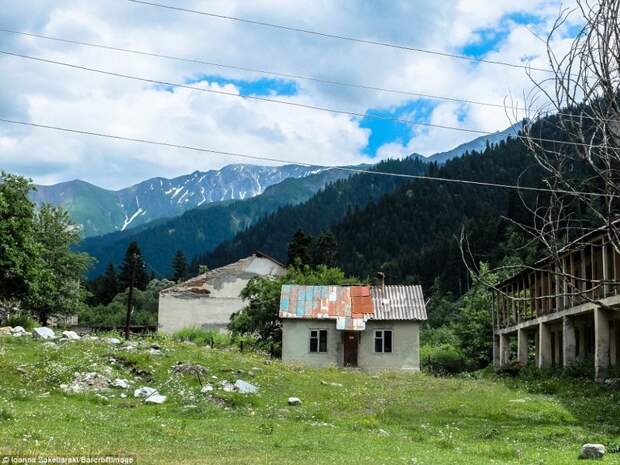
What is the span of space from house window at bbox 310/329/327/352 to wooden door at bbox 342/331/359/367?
4.36 feet

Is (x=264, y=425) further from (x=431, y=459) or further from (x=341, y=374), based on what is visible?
(x=341, y=374)

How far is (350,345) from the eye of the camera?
4688cm

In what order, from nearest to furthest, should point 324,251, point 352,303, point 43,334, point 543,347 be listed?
point 43,334, point 543,347, point 352,303, point 324,251

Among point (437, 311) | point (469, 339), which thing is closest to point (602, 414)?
point (469, 339)

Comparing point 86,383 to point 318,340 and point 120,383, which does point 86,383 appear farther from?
point 318,340

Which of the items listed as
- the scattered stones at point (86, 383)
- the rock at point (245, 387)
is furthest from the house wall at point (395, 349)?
the scattered stones at point (86, 383)

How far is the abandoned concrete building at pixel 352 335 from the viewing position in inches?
1825

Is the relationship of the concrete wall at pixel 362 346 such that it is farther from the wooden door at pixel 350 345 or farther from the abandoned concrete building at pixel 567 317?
the abandoned concrete building at pixel 567 317

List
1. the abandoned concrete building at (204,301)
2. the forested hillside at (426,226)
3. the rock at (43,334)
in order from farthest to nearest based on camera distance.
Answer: the forested hillside at (426,226) < the abandoned concrete building at (204,301) < the rock at (43,334)

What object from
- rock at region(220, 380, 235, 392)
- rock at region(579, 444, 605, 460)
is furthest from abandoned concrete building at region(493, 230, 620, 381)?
rock at region(579, 444, 605, 460)

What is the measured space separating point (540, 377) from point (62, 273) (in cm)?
4528

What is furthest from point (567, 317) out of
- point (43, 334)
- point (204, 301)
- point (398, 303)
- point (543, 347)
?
point (204, 301)

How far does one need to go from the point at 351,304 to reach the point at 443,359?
44.6 ft

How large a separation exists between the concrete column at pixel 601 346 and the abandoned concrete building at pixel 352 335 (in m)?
15.7
